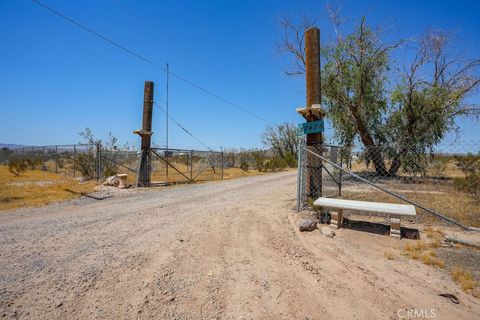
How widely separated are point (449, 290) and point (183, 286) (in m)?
3.06

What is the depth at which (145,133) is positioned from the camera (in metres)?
13.1

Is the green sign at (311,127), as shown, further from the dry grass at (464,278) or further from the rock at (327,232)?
the dry grass at (464,278)

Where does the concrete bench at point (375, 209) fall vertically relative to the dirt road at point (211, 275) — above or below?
above

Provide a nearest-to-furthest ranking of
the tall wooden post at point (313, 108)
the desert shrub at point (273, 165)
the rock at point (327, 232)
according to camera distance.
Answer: the rock at point (327, 232) → the tall wooden post at point (313, 108) → the desert shrub at point (273, 165)

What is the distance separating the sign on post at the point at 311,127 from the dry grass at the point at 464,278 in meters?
3.86

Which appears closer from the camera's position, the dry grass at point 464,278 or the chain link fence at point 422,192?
the dry grass at point 464,278

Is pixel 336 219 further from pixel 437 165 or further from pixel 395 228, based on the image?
pixel 437 165

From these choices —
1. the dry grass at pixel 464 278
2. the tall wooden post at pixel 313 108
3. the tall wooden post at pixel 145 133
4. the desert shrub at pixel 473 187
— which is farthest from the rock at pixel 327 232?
the tall wooden post at pixel 145 133

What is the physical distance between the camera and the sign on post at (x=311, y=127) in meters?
6.53

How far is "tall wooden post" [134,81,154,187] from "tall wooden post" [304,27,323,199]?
29.0ft

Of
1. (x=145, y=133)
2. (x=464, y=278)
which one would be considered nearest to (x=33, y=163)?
(x=145, y=133)

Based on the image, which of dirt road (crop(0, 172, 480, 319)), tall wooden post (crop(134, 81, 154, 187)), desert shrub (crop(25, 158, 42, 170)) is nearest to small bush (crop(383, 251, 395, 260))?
dirt road (crop(0, 172, 480, 319))

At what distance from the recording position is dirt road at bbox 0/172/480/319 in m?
2.69

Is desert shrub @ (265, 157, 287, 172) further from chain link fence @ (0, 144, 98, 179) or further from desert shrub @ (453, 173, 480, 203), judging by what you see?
desert shrub @ (453, 173, 480, 203)
